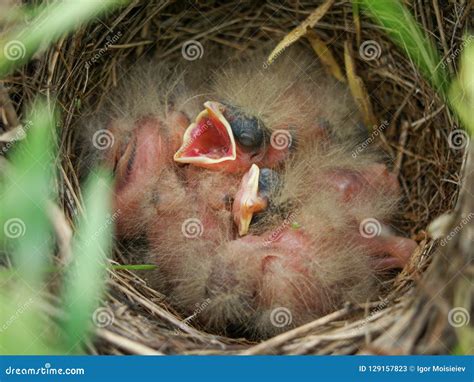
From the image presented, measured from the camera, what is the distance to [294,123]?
1935 mm

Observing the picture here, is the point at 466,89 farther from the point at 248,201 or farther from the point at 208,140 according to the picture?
the point at 208,140

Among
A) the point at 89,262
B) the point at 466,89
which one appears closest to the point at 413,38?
the point at 466,89

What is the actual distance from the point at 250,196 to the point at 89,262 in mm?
496

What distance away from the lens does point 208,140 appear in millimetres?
1892

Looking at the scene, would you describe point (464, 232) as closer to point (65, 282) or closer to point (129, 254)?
point (65, 282)

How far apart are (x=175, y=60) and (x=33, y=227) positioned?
867 millimetres

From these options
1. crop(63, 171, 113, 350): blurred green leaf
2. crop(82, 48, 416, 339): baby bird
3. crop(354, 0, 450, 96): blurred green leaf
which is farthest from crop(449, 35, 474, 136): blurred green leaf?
crop(63, 171, 113, 350): blurred green leaf

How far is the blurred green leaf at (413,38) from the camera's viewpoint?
1.75m

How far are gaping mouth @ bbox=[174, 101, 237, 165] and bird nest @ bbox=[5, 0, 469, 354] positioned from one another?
1.08 feet

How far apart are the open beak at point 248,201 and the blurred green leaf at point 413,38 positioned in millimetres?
Result: 570

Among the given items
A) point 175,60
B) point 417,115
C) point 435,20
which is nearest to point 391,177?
point 417,115

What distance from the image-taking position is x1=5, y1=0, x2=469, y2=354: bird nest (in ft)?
4.60

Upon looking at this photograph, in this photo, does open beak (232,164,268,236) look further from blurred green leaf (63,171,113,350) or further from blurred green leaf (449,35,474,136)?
blurred green leaf (449,35,474,136)

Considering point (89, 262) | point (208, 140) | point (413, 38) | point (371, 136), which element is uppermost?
point (413, 38)
